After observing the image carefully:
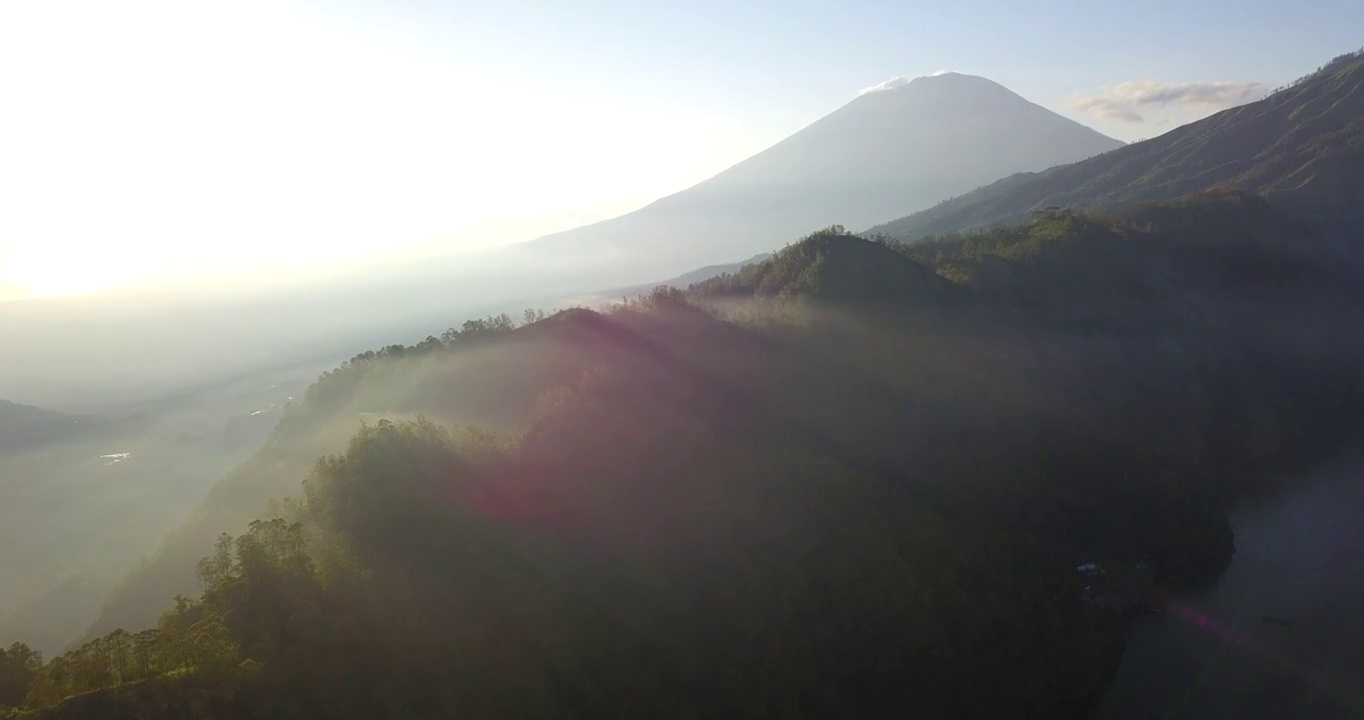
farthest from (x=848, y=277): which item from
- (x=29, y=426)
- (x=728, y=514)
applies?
(x=29, y=426)

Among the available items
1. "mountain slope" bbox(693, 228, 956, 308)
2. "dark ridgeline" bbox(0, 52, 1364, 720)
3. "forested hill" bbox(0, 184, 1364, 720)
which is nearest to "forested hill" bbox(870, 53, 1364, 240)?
"dark ridgeline" bbox(0, 52, 1364, 720)

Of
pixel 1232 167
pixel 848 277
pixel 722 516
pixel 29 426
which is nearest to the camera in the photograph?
pixel 722 516

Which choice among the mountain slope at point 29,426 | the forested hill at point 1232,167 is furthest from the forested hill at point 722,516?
the forested hill at point 1232,167

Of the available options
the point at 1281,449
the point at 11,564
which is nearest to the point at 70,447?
the point at 11,564

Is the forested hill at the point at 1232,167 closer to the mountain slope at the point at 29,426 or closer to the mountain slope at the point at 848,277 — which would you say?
the mountain slope at the point at 848,277

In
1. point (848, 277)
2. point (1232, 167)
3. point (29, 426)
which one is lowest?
point (1232, 167)

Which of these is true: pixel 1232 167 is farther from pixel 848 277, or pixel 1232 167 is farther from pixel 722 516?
pixel 722 516

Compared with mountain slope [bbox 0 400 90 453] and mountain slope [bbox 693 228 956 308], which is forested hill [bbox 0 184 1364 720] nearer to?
mountain slope [bbox 693 228 956 308]
